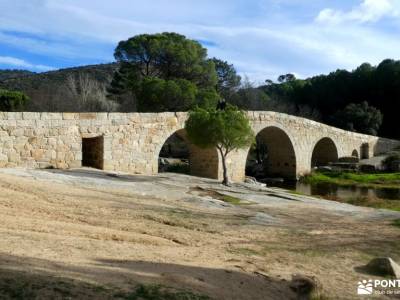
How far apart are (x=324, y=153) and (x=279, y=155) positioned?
23.3ft

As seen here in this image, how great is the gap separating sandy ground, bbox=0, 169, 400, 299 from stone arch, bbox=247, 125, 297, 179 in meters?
13.8

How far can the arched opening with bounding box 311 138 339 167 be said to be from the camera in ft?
109

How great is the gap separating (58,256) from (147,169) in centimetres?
1205

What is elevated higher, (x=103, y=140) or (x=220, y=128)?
(x=220, y=128)

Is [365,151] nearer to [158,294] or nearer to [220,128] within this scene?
[220,128]

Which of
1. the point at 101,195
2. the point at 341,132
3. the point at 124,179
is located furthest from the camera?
the point at 341,132

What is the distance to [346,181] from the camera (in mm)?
26391

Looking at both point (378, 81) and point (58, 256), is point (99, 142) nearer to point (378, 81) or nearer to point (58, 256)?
point (58, 256)

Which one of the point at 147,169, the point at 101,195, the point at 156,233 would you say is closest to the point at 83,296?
the point at 156,233

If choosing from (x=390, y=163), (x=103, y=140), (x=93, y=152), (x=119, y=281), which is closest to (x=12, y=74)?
(x=390, y=163)

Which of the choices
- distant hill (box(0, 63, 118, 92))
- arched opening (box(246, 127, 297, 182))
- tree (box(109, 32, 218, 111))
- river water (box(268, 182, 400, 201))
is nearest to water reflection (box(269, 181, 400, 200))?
river water (box(268, 182, 400, 201))

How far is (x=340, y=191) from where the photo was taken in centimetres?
2306

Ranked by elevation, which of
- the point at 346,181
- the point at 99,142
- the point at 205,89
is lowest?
the point at 346,181

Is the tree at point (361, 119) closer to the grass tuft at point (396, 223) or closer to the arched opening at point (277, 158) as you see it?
the arched opening at point (277, 158)
